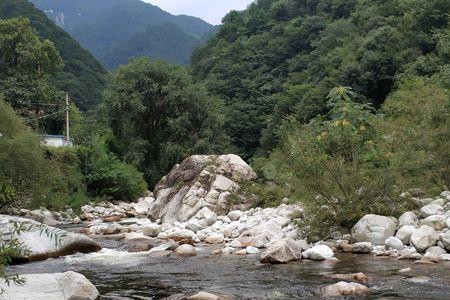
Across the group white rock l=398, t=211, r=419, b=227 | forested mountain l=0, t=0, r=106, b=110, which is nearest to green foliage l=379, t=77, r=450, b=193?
white rock l=398, t=211, r=419, b=227

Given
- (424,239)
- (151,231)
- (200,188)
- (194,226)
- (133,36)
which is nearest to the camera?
(424,239)

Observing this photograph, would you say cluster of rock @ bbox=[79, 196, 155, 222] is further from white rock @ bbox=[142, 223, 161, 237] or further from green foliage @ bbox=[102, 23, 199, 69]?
green foliage @ bbox=[102, 23, 199, 69]

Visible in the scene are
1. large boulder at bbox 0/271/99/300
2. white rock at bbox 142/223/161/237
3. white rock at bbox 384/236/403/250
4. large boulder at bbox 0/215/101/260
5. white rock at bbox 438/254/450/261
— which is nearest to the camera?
large boulder at bbox 0/271/99/300

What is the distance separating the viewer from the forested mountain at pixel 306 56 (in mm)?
38031

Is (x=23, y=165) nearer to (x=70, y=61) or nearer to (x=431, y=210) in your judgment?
(x=431, y=210)

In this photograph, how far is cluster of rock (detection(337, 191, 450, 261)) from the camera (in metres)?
11.1

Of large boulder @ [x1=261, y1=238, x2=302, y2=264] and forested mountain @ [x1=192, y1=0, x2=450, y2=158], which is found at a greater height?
forested mountain @ [x1=192, y1=0, x2=450, y2=158]

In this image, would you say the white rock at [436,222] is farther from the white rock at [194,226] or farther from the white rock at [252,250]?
the white rock at [194,226]

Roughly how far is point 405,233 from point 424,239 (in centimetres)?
71

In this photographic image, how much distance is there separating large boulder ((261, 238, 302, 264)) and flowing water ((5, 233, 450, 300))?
257 mm

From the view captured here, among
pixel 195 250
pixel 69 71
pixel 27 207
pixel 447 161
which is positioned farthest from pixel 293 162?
pixel 69 71

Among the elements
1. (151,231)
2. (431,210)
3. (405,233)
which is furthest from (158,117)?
(405,233)

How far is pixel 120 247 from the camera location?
14.7 metres

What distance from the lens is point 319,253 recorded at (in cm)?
1148
